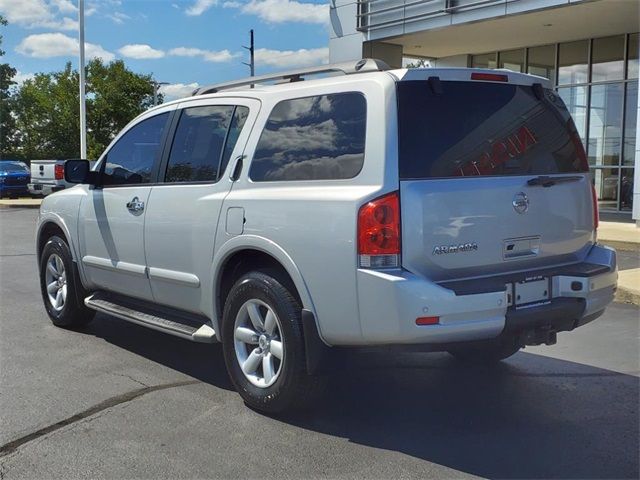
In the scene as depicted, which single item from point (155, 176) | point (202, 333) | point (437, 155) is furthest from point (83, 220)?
point (437, 155)

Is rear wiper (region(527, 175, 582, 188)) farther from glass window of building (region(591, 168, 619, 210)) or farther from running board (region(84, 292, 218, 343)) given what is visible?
glass window of building (region(591, 168, 619, 210))

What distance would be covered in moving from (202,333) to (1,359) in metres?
1.97

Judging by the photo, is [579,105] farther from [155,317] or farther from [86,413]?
[86,413]

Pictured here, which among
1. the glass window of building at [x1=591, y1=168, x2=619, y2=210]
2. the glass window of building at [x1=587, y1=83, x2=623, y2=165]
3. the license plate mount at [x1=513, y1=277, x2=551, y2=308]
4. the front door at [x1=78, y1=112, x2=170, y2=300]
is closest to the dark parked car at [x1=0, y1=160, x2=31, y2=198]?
the glass window of building at [x1=587, y1=83, x2=623, y2=165]

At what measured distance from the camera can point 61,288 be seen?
6402 mm

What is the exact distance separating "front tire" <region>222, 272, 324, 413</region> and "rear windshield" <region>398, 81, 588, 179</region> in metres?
1.05

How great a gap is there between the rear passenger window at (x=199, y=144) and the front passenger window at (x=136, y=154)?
26cm

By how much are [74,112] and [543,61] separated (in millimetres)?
34343

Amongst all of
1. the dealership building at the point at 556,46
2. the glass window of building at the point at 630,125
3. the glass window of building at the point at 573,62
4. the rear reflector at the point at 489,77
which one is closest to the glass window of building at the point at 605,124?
the dealership building at the point at 556,46

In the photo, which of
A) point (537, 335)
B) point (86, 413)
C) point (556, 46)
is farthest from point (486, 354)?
point (556, 46)

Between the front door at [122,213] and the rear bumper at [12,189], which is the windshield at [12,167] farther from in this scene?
the front door at [122,213]

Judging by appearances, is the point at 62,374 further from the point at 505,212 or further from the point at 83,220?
the point at 505,212

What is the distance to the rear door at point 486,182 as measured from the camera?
12.0 feet

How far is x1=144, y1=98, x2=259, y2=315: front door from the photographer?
4539 millimetres
